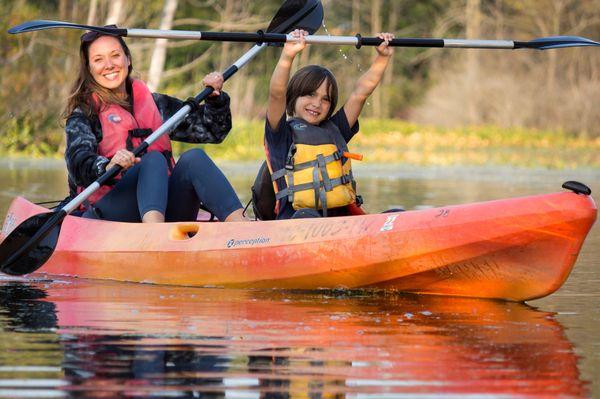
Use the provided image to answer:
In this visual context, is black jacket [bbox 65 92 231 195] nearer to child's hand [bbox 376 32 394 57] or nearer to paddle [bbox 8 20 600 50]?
paddle [bbox 8 20 600 50]

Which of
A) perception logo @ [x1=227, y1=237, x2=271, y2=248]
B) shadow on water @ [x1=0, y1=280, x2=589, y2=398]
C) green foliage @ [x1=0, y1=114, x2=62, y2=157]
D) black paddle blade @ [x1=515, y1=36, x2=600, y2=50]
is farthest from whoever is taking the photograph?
green foliage @ [x1=0, y1=114, x2=62, y2=157]

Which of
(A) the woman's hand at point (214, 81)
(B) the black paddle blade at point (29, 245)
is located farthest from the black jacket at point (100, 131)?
(B) the black paddle blade at point (29, 245)

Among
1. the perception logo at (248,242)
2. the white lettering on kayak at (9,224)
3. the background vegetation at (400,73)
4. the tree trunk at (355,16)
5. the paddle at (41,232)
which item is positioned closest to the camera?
the perception logo at (248,242)

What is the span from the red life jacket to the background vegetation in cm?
950

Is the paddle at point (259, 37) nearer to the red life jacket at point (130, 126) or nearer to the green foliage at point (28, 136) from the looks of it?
the red life jacket at point (130, 126)

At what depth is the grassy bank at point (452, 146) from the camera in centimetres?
1712

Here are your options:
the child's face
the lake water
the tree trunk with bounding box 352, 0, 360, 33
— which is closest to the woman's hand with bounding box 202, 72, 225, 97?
the child's face

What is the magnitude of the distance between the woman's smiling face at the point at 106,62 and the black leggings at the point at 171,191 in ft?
1.44

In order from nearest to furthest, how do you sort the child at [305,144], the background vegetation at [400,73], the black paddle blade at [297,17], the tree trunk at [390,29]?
the child at [305,144]
the black paddle blade at [297,17]
the background vegetation at [400,73]
the tree trunk at [390,29]

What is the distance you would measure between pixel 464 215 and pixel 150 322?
4.19 ft

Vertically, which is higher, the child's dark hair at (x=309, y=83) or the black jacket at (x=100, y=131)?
the child's dark hair at (x=309, y=83)

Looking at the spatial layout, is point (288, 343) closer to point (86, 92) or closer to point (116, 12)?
point (86, 92)

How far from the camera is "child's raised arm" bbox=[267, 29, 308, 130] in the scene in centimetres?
578

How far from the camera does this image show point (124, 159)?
5.93m
